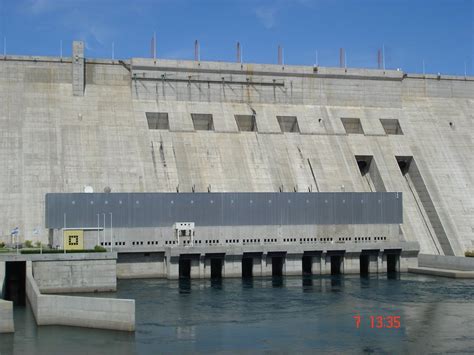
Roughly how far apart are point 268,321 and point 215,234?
23.5m

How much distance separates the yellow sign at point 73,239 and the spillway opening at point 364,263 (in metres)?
27.8

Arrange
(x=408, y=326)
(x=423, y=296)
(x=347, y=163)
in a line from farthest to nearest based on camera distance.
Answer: (x=347, y=163), (x=423, y=296), (x=408, y=326)

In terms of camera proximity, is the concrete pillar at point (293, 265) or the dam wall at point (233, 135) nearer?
the concrete pillar at point (293, 265)

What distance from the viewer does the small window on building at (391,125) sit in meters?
90.6

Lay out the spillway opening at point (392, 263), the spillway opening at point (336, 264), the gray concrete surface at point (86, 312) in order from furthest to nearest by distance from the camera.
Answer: the spillway opening at point (392, 263) < the spillway opening at point (336, 264) < the gray concrete surface at point (86, 312)

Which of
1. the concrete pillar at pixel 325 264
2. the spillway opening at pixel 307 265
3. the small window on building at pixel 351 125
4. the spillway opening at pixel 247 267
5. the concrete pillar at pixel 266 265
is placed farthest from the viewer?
the small window on building at pixel 351 125

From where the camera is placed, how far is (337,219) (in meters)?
69.9

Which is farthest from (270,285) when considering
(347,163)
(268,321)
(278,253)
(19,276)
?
(347,163)

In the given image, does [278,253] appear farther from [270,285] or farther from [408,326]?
[408,326]

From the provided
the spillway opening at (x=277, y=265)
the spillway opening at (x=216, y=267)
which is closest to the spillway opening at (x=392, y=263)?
the spillway opening at (x=277, y=265)

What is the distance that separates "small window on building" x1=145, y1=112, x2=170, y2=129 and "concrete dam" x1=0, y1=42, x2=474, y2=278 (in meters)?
0.13

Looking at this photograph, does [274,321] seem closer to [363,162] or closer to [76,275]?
[76,275]

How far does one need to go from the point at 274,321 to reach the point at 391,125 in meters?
52.4
